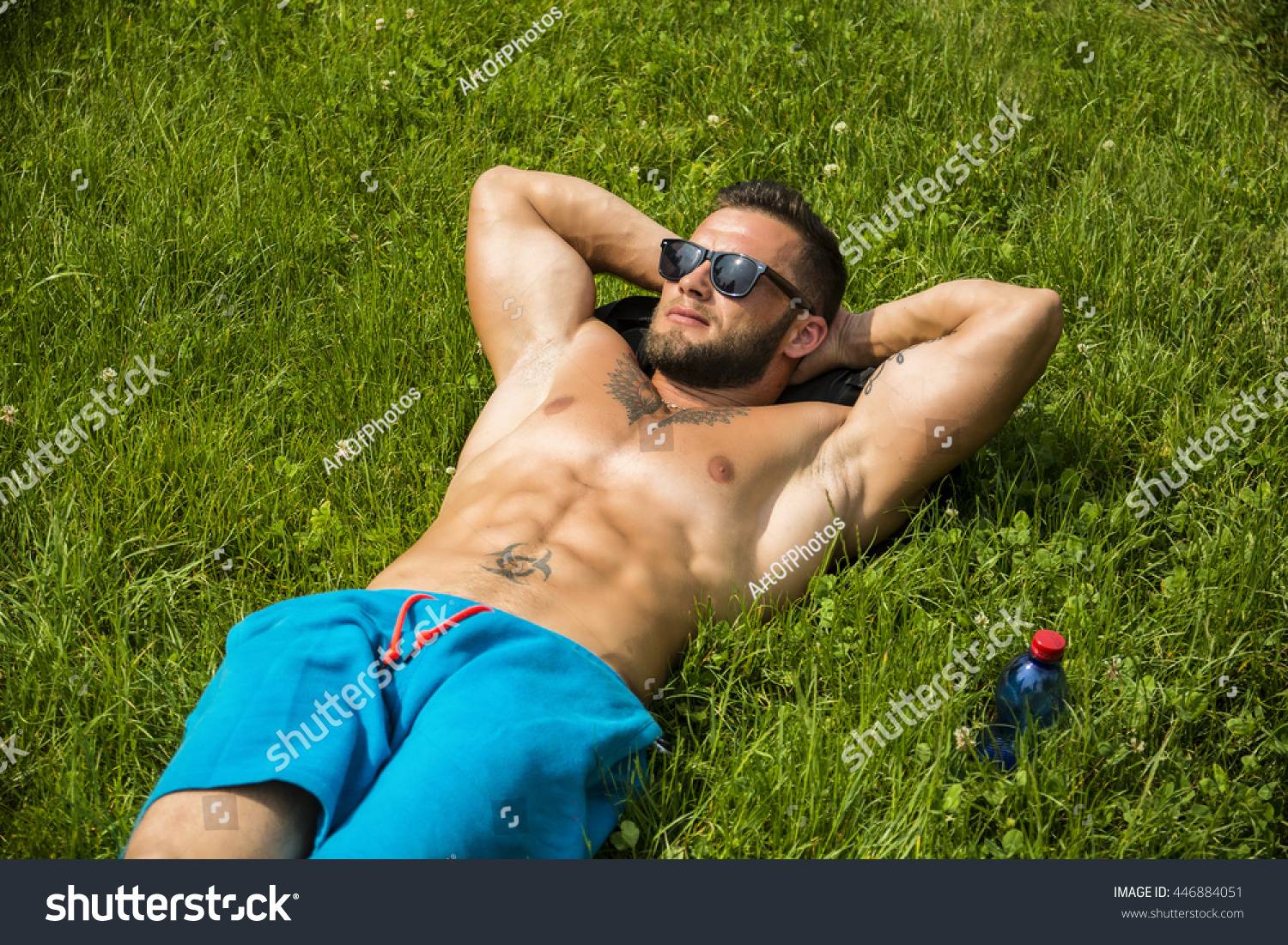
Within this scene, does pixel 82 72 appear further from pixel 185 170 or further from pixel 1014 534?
pixel 1014 534

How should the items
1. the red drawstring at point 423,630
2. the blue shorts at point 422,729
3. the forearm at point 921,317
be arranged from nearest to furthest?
the blue shorts at point 422,729, the red drawstring at point 423,630, the forearm at point 921,317

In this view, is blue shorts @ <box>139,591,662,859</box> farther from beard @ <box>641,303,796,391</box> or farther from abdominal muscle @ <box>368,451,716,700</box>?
beard @ <box>641,303,796,391</box>

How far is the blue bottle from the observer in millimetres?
3129

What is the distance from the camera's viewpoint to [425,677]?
2.88 metres

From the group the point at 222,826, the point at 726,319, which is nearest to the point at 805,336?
the point at 726,319

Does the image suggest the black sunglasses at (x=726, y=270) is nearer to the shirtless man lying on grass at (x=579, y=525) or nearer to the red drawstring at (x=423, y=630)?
the shirtless man lying on grass at (x=579, y=525)

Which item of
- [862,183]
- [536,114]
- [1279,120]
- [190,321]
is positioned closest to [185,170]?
[190,321]

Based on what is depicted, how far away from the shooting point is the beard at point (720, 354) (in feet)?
13.1

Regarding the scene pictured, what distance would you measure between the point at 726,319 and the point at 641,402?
49cm

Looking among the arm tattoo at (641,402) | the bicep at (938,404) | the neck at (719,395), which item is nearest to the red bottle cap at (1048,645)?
the bicep at (938,404)

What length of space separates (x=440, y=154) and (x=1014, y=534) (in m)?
3.98

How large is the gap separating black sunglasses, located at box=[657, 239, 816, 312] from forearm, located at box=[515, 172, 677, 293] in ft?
1.21

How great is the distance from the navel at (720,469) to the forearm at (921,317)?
86 centimetres

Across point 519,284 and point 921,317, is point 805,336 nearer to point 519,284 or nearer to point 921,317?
point 921,317
